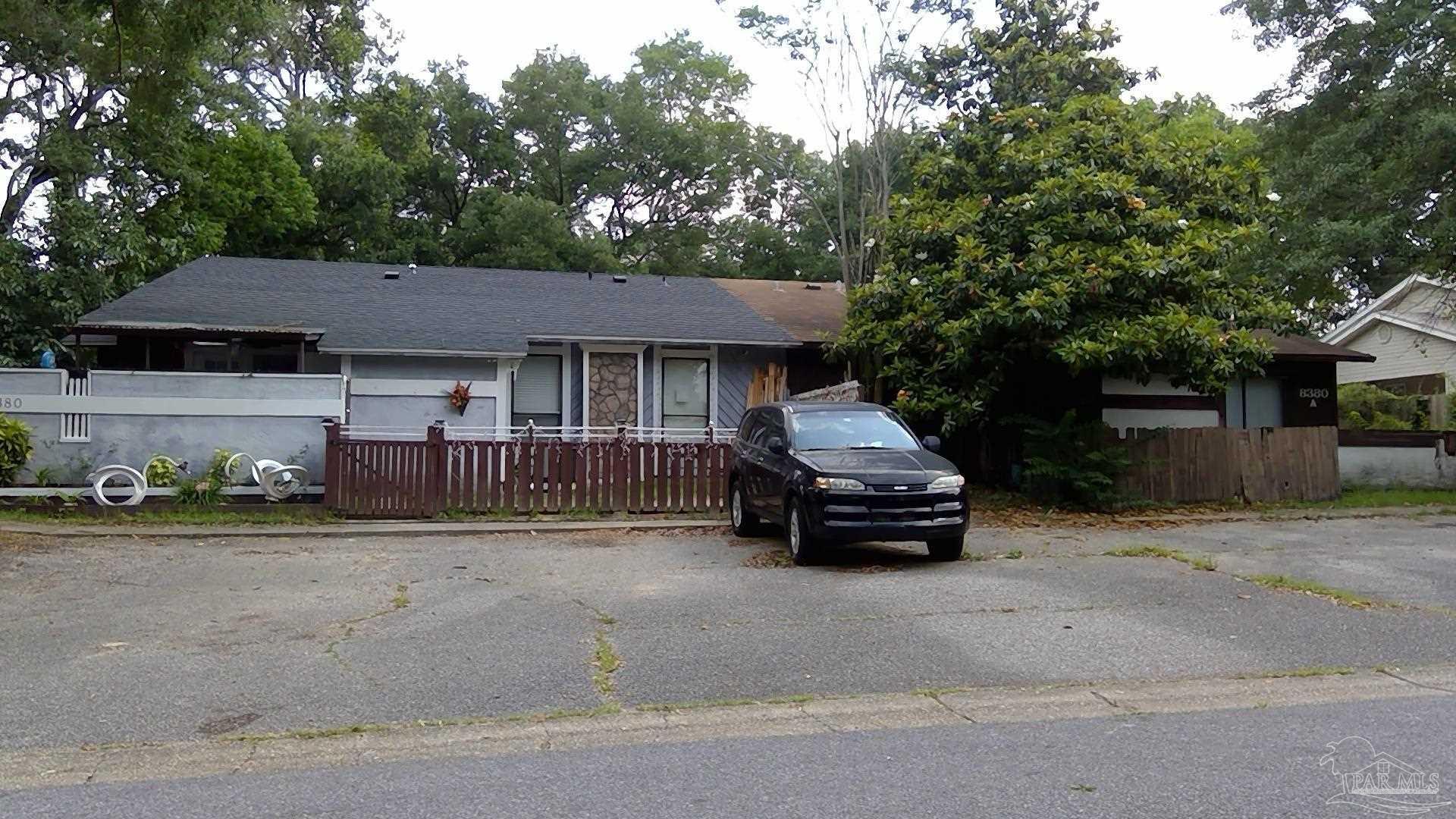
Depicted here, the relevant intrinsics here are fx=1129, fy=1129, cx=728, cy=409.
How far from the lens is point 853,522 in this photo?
10875 mm

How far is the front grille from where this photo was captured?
1092 centimetres

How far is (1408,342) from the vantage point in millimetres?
28062

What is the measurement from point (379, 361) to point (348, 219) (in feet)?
53.2

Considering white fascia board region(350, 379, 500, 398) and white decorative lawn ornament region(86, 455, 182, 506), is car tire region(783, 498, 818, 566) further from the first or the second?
white decorative lawn ornament region(86, 455, 182, 506)

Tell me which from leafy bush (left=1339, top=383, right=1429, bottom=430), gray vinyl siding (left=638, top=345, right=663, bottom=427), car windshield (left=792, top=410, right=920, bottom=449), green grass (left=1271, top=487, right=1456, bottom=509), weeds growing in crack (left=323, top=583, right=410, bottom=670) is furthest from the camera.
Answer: leafy bush (left=1339, top=383, right=1429, bottom=430)

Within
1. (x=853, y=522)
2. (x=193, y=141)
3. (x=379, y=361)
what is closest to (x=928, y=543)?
(x=853, y=522)

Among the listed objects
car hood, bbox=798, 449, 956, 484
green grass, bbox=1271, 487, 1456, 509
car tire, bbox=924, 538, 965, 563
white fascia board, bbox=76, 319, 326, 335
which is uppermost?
white fascia board, bbox=76, 319, 326, 335

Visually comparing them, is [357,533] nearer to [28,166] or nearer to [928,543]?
[928,543]

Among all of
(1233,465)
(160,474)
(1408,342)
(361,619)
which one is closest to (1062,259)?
(1233,465)

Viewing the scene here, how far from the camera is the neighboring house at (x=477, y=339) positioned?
1830cm

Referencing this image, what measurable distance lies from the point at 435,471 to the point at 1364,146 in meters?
17.0

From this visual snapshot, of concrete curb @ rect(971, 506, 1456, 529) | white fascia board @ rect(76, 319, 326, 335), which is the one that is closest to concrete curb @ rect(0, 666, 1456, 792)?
concrete curb @ rect(971, 506, 1456, 529)

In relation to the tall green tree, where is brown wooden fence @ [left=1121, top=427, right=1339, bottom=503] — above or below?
below

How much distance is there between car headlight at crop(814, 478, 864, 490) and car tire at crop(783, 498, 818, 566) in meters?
0.38
